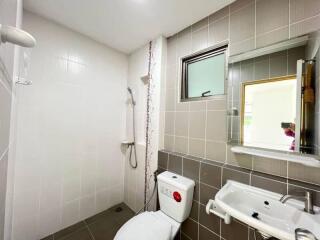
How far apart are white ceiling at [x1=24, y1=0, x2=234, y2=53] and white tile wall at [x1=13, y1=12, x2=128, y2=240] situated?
0.17 m

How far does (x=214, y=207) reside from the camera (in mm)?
1261

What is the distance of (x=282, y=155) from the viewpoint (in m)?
1.00

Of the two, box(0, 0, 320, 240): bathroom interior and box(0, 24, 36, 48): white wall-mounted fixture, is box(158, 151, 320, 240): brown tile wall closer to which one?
box(0, 0, 320, 240): bathroom interior

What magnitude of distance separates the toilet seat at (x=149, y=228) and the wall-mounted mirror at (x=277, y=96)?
91 centimetres

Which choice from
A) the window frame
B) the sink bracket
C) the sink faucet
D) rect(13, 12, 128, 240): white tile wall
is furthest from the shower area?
the sink faucet

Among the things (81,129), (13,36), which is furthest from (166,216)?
(13,36)

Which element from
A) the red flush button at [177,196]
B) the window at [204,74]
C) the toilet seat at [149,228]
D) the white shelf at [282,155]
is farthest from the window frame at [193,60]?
the toilet seat at [149,228]

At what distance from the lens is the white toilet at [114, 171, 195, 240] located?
117 centimetres

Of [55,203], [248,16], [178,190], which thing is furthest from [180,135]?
[55,203]

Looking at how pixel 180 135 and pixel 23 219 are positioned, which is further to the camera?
pixel 180 135

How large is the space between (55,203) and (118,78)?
1706mm

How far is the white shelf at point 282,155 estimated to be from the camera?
0.89 metres

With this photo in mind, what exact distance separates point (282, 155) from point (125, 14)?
1.76 m

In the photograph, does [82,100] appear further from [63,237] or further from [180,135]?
[63,237]
